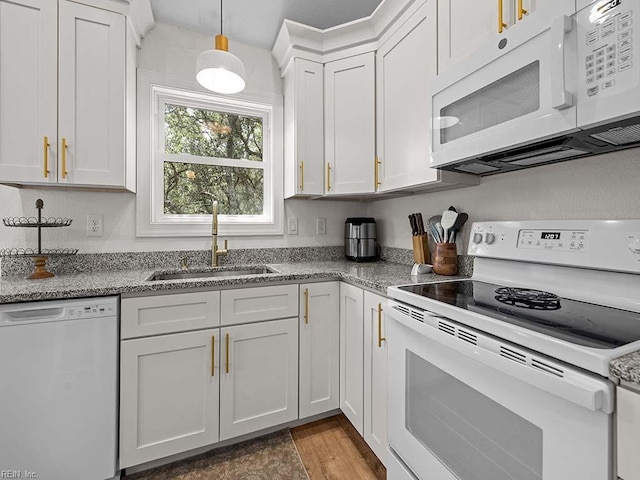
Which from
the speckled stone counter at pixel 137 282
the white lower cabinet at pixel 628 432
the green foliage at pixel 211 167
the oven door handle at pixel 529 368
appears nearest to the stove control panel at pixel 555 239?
the speckled stone counter at pixel 137 282

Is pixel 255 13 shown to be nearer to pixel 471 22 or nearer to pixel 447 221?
pixel 471 22

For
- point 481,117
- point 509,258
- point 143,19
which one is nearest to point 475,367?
point 509,258

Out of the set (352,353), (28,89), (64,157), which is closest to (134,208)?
(64,157)

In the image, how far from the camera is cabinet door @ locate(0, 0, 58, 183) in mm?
1390

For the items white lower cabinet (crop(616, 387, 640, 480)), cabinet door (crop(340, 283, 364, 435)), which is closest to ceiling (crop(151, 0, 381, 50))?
cabinet door (crop(340, 283, 364, 435))

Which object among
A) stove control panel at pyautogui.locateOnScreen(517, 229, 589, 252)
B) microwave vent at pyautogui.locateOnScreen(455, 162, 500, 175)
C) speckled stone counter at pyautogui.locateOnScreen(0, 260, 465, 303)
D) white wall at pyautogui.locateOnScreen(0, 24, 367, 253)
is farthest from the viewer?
white wall at pyautogui.locateOnScreen(0, 24, 367, 253)

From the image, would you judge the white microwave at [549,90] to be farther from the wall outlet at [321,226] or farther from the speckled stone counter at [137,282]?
the wall outlet at [321,226]

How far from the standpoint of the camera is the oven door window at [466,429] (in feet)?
2.30

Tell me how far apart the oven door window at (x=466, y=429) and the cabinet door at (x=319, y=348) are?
710mm

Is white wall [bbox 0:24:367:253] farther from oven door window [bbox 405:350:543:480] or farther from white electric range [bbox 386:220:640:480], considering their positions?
oven door window [bbox 405:350:543:480]

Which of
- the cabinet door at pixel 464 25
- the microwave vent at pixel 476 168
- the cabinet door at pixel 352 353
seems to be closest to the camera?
the cabinet door at pixel 464 25

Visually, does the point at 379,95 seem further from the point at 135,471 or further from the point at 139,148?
the point at 135,471

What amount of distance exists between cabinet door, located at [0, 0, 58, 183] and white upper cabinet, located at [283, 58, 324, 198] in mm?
1251

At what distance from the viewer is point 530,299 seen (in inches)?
36.9
